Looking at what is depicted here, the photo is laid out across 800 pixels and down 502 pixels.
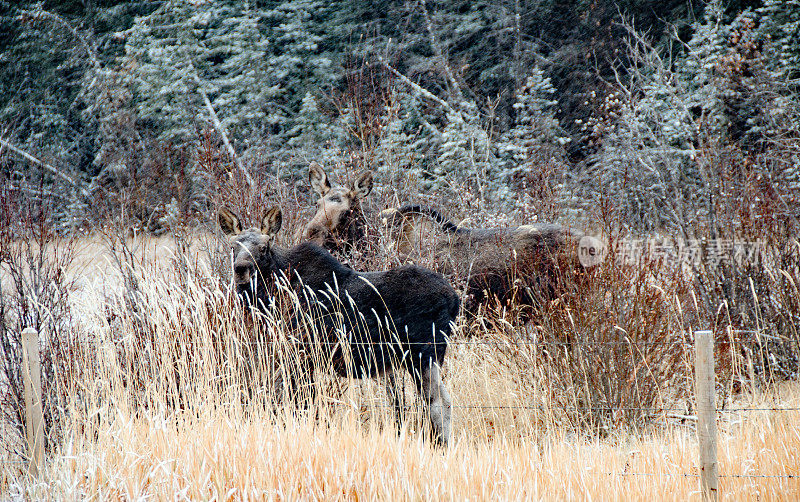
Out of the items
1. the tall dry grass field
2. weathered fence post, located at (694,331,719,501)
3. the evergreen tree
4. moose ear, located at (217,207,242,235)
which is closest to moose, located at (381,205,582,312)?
the tall dry grass field

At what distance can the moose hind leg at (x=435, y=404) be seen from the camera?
4.64 meters

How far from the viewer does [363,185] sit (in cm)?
739

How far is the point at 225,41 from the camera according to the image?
18312 millimetres

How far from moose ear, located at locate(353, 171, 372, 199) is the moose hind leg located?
307cm

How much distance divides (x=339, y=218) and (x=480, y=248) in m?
1.40

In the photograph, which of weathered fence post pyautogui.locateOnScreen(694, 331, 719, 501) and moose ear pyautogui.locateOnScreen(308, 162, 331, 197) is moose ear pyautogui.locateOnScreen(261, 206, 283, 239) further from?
weathered fence post pyautogui.locateOnScreen(694, 331, 719, 501)

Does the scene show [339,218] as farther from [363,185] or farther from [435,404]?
[435,404]

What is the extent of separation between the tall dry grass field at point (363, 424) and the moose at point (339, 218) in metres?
1.82

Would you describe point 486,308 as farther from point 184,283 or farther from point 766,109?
point 766,109

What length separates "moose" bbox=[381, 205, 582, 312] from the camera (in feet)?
22.3

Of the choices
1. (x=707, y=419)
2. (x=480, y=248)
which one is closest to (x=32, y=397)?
(x=707, y=419)

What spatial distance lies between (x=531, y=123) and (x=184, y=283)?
1162 cm

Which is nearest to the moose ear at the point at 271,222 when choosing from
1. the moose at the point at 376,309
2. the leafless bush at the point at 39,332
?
the moose at the point at 376,309

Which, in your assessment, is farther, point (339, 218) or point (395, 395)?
point (339, 218)
